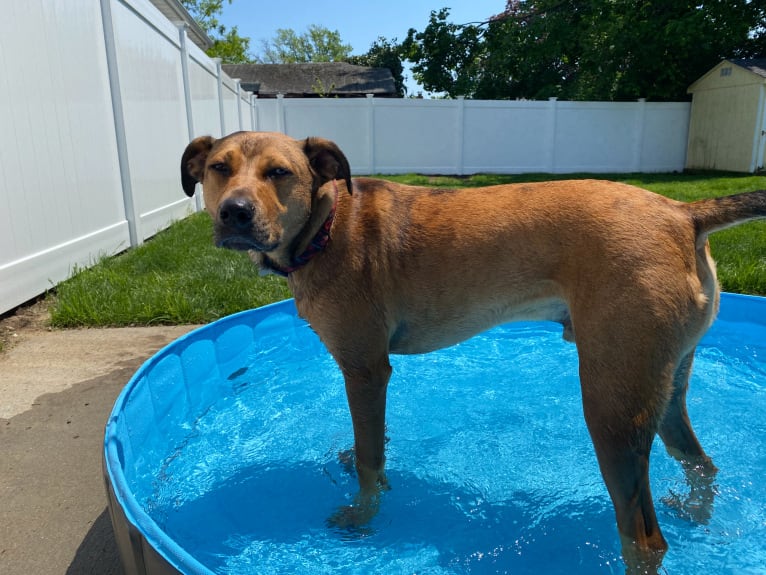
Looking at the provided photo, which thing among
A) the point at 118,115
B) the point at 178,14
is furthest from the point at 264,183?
the point at 178,14

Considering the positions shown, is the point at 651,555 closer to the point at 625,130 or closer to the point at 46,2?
the point at 46,2

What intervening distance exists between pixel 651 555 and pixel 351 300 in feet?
5.14

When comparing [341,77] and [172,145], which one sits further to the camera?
[341,77]

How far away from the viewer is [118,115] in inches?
281

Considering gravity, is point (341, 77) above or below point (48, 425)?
above

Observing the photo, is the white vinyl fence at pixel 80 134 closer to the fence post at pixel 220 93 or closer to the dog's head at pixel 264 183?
the dog's head at pixel 264 183

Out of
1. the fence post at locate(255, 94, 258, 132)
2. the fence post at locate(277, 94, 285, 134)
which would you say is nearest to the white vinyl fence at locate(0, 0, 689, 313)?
the fence post at locate(255, 94, 258, 132)

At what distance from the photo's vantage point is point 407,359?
16.5ft

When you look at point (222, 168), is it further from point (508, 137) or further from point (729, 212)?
point (508, 137)

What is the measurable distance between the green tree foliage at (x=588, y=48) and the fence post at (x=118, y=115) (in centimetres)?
1860

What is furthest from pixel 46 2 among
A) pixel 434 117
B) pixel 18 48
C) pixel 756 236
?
pixel 434 117

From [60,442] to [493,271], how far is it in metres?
2.53

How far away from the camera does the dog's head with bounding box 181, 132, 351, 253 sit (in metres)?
2.29

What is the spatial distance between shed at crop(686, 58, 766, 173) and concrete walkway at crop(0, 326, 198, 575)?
19.2 m
